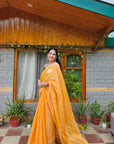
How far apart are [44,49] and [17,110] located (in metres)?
2.05

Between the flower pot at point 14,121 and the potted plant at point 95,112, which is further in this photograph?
the potted plant at point 95,112

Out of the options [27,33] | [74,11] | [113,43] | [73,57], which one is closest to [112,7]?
[74,11]

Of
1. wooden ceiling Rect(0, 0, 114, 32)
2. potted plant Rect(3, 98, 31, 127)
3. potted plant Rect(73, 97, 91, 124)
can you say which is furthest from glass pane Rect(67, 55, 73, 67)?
potted plant Rect(3, 98, 31, 127)

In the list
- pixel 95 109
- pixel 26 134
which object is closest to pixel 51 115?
pixel 26 134

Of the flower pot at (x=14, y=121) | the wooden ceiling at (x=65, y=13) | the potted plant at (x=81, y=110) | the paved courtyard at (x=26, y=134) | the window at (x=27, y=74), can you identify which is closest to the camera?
the paved courtyard at (x=26, y=134)

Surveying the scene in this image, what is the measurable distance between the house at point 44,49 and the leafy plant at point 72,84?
0.78ft

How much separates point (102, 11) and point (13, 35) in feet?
8.62

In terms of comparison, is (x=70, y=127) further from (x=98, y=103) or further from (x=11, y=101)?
(x=11, y=101)

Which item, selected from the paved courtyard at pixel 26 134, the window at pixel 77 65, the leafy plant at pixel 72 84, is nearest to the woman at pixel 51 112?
the paved courtyard at pixel 26 134

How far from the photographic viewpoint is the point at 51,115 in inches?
97.2

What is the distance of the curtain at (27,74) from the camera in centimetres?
420

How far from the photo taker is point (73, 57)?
14.1ft

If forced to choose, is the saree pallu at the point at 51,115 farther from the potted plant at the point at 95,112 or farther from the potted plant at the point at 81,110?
the potted plant at the point at 95,112

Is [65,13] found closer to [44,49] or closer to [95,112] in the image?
[44,49]
